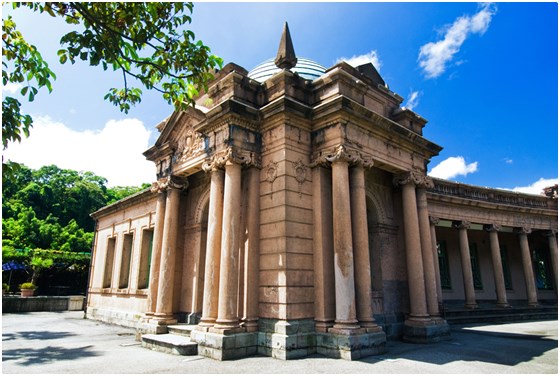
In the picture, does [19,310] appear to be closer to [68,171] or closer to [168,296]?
[168,296]

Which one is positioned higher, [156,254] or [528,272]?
[156,254]

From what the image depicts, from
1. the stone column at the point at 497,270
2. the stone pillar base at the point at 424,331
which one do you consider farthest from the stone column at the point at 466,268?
the stone pillar base at the point at 424,331

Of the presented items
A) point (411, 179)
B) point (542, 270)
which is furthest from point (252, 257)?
point (542, 270)

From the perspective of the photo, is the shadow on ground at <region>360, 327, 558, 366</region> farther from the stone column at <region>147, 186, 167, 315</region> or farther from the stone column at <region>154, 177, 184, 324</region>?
the stone column at <region>147, 186, 167, 315</region>

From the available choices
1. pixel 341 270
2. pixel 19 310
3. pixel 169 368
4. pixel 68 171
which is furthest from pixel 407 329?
pixel 68 171

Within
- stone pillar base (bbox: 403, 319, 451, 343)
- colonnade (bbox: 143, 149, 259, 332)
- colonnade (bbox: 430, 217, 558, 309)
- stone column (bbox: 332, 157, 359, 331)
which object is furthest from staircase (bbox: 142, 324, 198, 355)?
colonnade (bbox: 430, 217, 558, 309)

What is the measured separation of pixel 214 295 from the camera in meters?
9.92

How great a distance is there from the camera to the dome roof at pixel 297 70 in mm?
13312

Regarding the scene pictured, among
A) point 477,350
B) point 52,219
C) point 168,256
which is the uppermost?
point 52,219

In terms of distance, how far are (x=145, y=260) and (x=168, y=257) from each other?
5.64m

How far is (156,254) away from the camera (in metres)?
12.9

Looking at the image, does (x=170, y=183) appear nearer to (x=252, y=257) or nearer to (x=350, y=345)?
(x=252, y=257)

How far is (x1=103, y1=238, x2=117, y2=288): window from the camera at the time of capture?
2065 cm

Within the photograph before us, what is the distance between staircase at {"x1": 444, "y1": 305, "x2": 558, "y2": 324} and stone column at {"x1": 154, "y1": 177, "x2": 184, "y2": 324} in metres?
12.1
